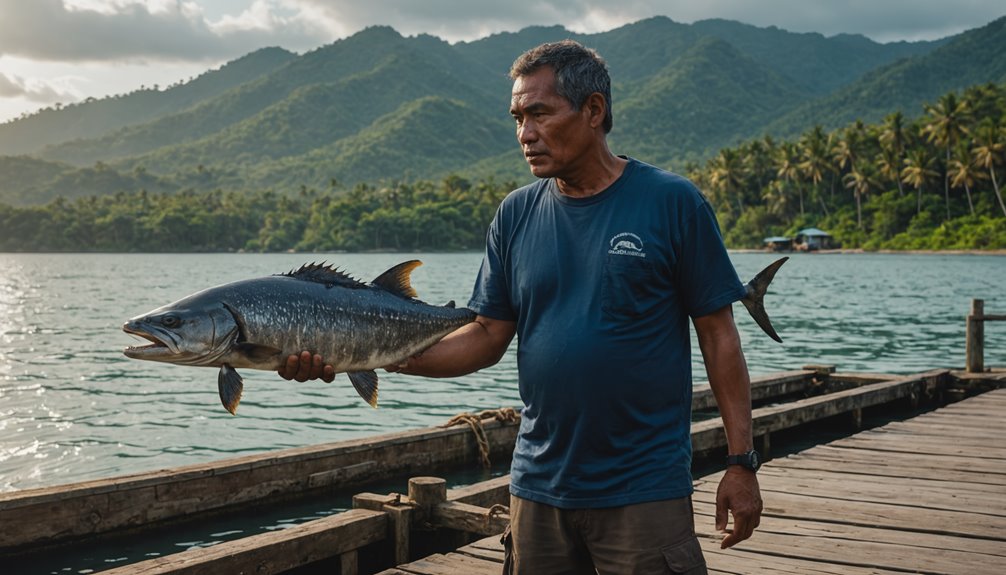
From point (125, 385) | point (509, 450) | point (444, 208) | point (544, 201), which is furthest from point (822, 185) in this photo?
point (544, 201)

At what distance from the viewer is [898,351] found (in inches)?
1153

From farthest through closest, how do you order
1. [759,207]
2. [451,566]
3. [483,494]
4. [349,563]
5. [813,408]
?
[759,207] → [813,408] → [483,494] → [349,563] → [451,566]

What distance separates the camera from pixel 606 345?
2.93 m

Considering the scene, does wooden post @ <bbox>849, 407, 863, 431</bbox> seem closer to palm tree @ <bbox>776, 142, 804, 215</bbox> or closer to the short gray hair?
the short gray hair

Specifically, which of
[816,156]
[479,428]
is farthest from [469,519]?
[816,156]

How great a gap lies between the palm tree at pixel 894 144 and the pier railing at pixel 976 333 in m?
80.9

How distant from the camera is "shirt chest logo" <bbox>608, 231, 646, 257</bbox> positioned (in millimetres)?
2914

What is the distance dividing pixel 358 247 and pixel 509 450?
13802 centimetres

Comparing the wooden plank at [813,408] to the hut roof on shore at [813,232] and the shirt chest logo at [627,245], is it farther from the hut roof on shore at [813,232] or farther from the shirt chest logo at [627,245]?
the hut roof on shore at [813,232]

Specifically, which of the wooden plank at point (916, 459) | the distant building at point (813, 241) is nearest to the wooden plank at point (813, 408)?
the wooden plank at point (916, 459)

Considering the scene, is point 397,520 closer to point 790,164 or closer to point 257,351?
point 257,351

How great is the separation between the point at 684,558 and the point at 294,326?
1.46 meters

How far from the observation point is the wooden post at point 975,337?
14352 millimetres

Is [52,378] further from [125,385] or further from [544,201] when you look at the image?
[544,201]
